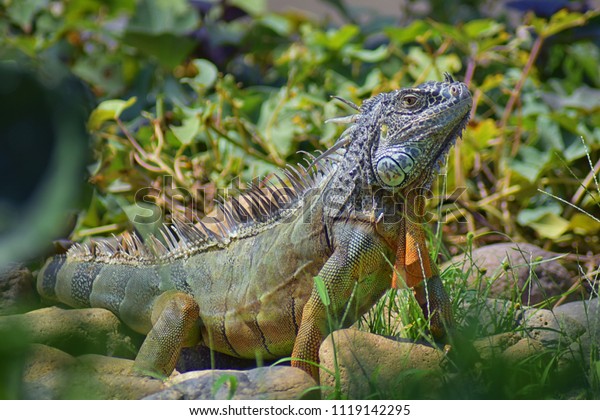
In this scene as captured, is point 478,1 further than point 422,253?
Yes

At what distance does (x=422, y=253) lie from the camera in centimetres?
284

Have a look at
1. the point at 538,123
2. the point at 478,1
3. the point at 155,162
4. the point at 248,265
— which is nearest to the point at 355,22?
the point at 478,1

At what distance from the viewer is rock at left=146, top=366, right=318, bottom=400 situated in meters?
2.24

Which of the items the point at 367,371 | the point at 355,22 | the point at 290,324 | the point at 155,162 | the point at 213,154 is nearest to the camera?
the point at 367,371

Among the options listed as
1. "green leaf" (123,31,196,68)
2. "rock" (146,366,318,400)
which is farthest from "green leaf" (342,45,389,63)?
"rock" (146,366,318,400)

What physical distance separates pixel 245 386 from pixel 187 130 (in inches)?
118

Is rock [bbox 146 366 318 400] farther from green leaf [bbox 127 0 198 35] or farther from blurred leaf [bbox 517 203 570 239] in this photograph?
green leaf [bbox 127 0 198 35]

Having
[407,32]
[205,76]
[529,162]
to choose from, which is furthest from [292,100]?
[529,162]

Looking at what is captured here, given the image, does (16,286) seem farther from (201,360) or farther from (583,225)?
(583,225)

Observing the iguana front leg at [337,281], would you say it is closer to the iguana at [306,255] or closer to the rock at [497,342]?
the iguana at [306,255]

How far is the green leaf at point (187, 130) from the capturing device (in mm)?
4902
